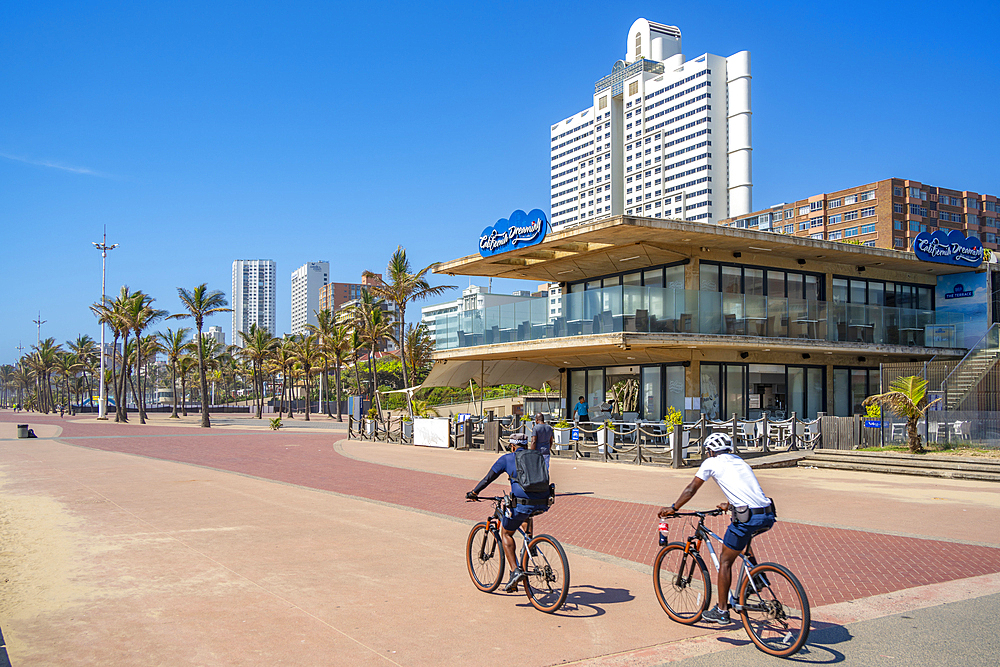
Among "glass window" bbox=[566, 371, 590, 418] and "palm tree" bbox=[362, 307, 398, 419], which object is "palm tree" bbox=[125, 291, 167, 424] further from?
"glass window" bbox=[566, 371, 590, 418]

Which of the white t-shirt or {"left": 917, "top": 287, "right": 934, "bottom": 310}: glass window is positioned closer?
the white t-shirt

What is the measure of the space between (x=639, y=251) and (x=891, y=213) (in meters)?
105

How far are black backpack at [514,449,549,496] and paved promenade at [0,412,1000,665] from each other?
1.12 meters

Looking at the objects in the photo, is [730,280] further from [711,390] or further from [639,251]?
[711,390]

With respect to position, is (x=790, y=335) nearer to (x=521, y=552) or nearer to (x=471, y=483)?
(x=471, y=483)

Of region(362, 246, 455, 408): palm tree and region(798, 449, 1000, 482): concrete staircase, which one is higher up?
region(362, 246, 455, 408): palm tree

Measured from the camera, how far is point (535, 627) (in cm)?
651

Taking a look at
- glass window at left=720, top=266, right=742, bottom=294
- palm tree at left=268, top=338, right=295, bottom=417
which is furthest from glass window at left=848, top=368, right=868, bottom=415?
palm tree at left=268, top=338, right=295, bottom=417

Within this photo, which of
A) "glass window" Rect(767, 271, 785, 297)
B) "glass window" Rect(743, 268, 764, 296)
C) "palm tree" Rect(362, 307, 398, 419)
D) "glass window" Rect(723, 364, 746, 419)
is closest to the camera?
"glass window" Rect(723, 364, 746, 419)

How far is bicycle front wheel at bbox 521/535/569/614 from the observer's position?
6801mm

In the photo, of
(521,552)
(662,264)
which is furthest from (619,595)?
(662,264)

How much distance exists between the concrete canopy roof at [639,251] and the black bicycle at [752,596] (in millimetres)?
17852

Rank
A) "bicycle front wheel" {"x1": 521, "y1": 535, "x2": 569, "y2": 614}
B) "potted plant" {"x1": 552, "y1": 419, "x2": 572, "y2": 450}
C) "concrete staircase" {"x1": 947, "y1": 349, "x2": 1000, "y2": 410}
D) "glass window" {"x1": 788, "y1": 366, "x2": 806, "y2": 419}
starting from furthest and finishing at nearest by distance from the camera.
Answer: "glass window" {"x1": 788, "y1": 366, "x2": 806, "y2": 419} < "potted plant" {"x1": 552, "y1": 419, "x2": 572, "y2": 450} < "concrete staircase" {"x1": 947, "y1": 349, "x2": 1000, "y2": 410} < "bicycle front wheel" {"x1": 521, "y1": 535, "x2": 569, "y2": 614}

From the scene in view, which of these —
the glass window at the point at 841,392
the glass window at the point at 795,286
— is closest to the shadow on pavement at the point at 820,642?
the glass window at the point at 795,286
